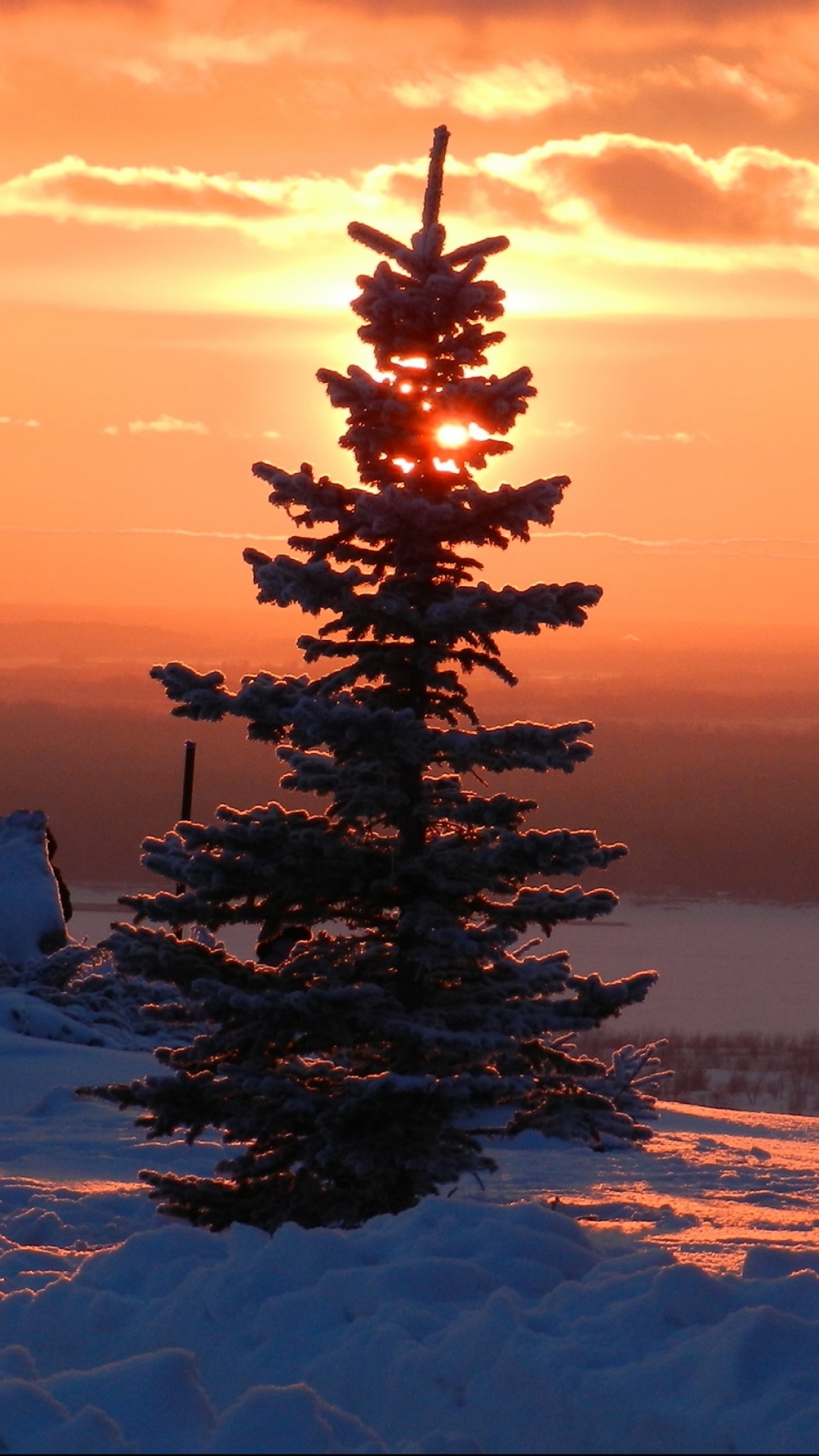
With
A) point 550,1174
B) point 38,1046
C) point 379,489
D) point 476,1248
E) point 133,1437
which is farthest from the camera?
point 38,1046

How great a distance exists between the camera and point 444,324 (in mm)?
8781

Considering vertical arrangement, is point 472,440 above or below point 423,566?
above

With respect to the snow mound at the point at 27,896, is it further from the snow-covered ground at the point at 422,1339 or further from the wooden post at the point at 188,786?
the snow-covered ground at the point at 422,1339

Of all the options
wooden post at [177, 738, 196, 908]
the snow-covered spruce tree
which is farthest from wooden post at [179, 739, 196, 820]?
the snow-covered spruce tree

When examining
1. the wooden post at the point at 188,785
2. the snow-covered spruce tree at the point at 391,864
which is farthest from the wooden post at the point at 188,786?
the snow-covered spruce tree at the point at 391,864

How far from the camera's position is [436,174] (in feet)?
29.8

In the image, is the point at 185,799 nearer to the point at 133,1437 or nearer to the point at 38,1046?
the point at 38,1046

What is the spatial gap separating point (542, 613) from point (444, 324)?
1.79 m

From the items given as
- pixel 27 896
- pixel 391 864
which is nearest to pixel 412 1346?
pixel 391 864

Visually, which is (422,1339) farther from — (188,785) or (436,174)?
(188,785)

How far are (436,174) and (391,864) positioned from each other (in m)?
4.09

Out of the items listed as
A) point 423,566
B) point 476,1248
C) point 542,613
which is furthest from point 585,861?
point 476,1248

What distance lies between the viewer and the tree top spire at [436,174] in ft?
29.6

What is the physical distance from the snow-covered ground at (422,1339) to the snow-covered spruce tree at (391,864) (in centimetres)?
105
